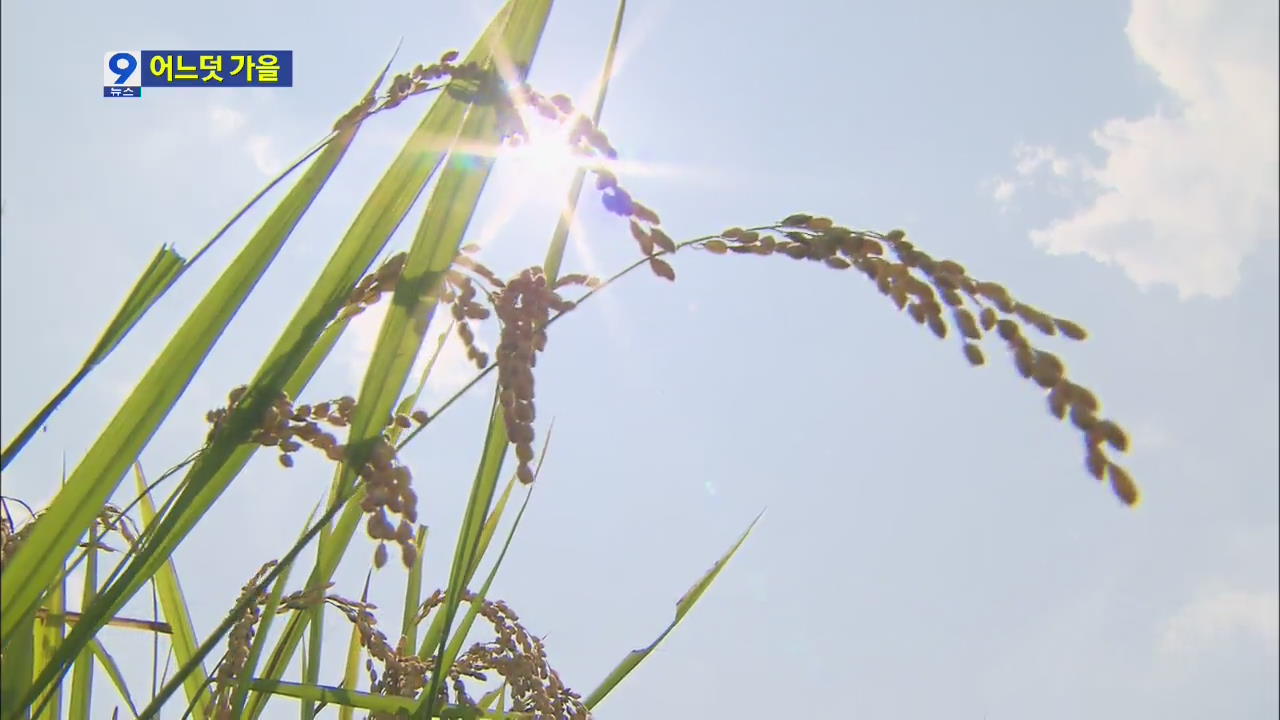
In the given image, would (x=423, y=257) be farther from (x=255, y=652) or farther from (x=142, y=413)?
(x=255, y=652)

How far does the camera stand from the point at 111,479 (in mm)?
854

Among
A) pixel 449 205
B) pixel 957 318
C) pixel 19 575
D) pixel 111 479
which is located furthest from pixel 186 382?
pixel 957 318

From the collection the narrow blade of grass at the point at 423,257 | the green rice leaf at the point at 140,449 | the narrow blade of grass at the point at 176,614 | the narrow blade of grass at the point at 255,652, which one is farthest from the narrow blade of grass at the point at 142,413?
the narrow blade of grass at the point at 176,614

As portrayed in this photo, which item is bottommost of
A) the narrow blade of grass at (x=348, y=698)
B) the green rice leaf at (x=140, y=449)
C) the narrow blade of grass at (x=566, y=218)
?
Result: the narrow blade of grass at (x=348, y=698)

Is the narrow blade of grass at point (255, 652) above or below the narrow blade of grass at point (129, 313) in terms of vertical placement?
below

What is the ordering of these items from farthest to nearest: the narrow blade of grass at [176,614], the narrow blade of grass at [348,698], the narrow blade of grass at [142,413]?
the narrow blade of grass at [176,614], the narrow blade of grass at [348,698], the narrow blade of grass at [142,413]

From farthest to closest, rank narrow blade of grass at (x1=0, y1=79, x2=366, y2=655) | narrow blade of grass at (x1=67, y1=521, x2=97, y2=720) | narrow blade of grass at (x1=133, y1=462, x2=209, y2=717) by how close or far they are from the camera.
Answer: narrow blade of grass at (x1=133, y1=462, x2=209, y2=717), narrow blade of grass at (x1=67, y1=521, x2=97, y2=720), narrow blade of grass at (x1=0, y1=79, x2=366, y2=655)

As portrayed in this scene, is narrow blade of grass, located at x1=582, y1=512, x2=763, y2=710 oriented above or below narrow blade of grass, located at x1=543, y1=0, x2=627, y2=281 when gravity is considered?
below

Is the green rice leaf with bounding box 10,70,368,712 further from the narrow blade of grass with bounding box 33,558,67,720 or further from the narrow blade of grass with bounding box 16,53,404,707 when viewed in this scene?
the narrow blade of grass with bounding box 33,558,67,720

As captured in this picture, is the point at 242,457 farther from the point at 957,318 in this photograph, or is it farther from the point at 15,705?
the point at 957,318

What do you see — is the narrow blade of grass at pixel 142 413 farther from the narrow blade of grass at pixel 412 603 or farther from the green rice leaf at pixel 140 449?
the narrow blade of grass at pixel 412 603

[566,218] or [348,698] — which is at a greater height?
[566,218]

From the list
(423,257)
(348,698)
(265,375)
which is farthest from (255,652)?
(423,257)

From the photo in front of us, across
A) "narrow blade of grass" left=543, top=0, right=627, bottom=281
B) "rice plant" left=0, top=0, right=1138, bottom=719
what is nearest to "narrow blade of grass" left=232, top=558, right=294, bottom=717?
"rice plant" left=0, top=0, right=1138, bottom=719
